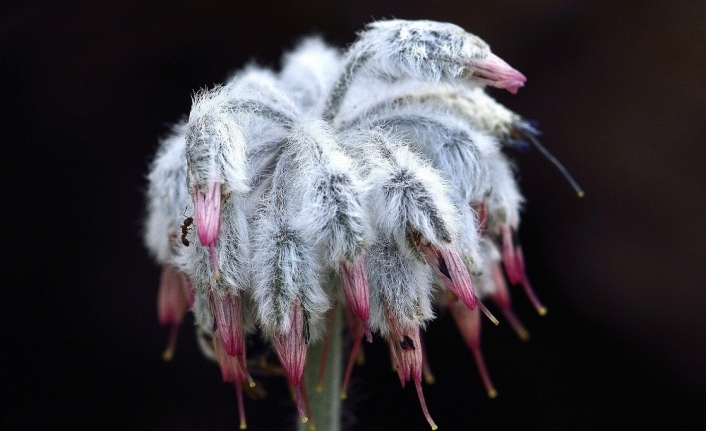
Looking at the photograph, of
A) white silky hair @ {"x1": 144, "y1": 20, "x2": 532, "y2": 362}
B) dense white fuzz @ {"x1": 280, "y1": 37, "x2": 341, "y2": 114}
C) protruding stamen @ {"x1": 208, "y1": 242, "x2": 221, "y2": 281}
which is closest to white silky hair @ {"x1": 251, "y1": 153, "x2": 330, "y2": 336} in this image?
white silky hair @ {"x1": 144, "y1": 20, "x2": 532, "y2": 362}

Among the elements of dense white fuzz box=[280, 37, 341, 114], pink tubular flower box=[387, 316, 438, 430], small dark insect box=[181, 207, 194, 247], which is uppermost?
dense white fuzz box=[280, 37, 341, 114]

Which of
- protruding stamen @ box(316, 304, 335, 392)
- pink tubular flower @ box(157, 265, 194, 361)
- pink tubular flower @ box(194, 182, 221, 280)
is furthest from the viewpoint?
pink tubular flower @ box(157, 265, 194, 361)

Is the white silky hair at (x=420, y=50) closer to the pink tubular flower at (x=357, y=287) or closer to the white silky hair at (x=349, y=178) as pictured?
the white silky hair at (x=349, y=178)

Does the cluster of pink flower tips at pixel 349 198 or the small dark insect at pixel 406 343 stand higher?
the cluster of pink flower tips at pixel 349 198

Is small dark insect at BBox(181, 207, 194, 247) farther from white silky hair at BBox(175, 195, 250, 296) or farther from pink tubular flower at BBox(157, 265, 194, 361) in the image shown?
pink tubular flower at BBox(157, 265, 194, 361)

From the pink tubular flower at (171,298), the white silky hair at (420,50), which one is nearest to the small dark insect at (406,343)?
the white silky hair at (420,50)

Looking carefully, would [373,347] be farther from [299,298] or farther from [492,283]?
[299,298]

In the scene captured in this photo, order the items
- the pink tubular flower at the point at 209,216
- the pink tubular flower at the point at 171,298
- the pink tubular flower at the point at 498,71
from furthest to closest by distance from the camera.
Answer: the pink tubular flower at the point at 171,298 → the pink tubular flower at the point at 498,71 → the pink tubular flower at the point at 209,216
